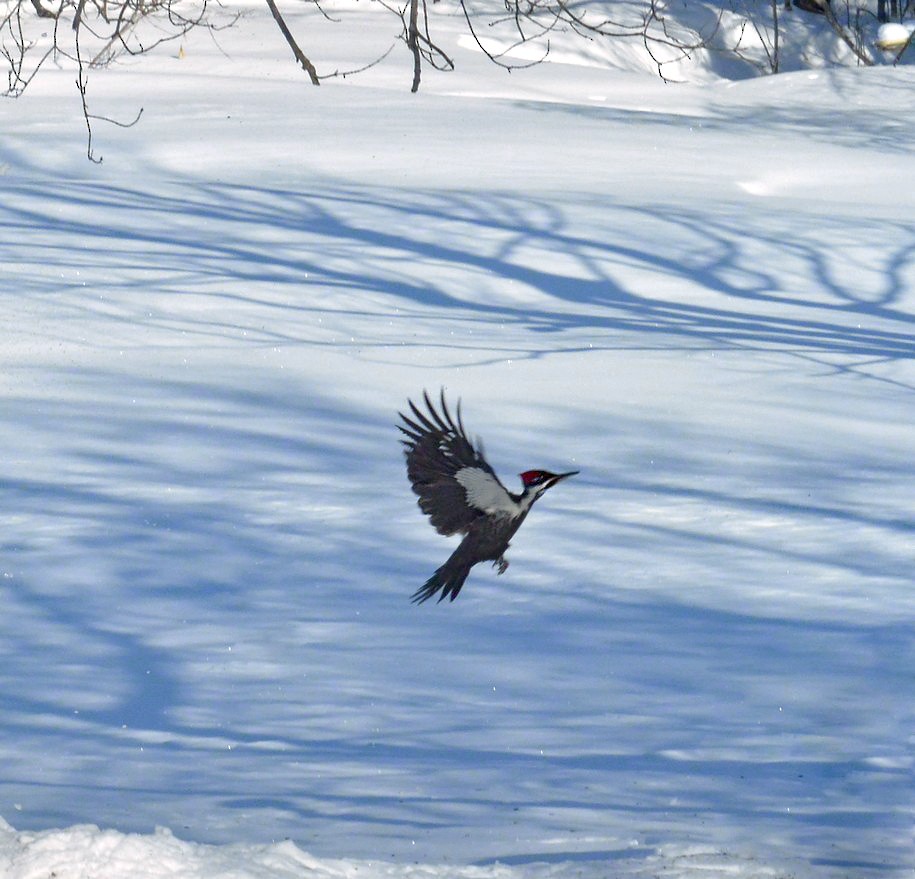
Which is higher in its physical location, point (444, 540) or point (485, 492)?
point (485, 492)

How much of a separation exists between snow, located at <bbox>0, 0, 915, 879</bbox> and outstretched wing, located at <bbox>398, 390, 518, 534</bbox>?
0.65 meters

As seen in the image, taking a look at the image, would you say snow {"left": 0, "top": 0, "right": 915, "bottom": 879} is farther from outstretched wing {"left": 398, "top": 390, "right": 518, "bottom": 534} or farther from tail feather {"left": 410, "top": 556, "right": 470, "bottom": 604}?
outstretched wing {"left": 398, "top": 390, "right": 518, "bottom": 534}

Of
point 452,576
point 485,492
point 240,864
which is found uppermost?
point 485,492

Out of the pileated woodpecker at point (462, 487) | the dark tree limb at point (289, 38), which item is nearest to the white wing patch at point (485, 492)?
the pileated woodpecker at point (462, 487)

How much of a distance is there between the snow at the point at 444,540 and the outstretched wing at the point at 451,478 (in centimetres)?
65

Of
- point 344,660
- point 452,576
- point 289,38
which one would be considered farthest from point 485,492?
point 289,38

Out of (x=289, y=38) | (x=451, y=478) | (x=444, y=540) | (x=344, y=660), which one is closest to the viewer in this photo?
(x=451, y=478)

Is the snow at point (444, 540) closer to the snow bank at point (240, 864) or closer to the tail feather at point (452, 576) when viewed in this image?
the snow bank at point (240, 864)

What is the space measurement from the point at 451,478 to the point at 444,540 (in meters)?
1.75

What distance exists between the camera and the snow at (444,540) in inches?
126

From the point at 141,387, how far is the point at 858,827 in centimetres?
385

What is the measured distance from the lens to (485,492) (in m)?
3.08

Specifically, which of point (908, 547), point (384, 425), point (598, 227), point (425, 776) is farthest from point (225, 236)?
point (425, 776)

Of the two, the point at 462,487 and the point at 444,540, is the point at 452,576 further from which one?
the point at 444,540
